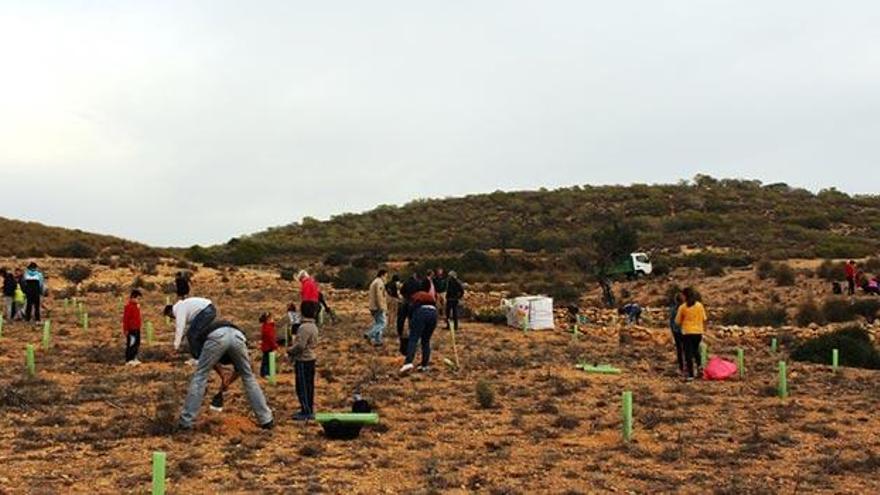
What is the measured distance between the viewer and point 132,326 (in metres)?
14.2

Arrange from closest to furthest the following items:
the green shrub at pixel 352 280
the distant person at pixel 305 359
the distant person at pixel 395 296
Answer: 1. the distant person at pixel 305 359
2. the distant person at pixel 395 296
3. the green shrub at pixel 352 280

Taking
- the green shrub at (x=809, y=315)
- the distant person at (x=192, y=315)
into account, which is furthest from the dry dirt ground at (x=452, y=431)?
the green shrub at (x=809, y=315)

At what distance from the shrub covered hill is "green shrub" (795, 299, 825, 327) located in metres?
14.7

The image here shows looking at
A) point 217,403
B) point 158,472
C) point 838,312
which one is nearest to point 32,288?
point 217,403

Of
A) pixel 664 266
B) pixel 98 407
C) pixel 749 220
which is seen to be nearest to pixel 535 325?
pixel 98 407

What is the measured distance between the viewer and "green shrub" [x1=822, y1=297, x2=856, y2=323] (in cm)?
2684

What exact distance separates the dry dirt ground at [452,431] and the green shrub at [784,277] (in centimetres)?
Result: 1821

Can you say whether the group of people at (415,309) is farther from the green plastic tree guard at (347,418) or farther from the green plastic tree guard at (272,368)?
the green plastic tree guard at (347,418)

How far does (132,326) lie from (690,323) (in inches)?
347

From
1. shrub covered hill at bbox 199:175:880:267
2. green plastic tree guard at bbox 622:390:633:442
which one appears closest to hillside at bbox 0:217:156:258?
shrub covered hill at bbox 199:175:880:267

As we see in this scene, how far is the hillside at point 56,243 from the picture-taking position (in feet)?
149

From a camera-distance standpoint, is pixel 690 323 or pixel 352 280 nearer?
pixel 690 323

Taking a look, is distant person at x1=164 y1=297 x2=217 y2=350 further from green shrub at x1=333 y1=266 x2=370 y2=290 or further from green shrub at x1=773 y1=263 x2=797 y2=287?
green shrub at x1=773 y1=263 x2=797 y2=287

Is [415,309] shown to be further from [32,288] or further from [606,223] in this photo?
[606,223]
